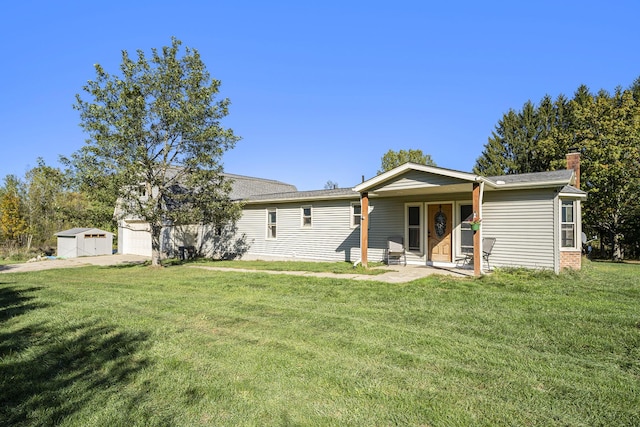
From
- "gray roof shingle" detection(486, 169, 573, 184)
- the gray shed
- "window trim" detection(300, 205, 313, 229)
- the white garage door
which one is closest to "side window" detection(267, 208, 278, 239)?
"window trim" detection(300, 205, 313, 229)

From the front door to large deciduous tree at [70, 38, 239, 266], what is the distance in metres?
7.87

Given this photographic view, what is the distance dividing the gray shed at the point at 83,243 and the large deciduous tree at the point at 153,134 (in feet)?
32.9

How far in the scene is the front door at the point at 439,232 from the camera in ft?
39.0

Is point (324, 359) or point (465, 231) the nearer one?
point (324, 359)

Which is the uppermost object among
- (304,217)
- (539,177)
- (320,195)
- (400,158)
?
(400,158)

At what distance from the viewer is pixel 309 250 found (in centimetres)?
1504

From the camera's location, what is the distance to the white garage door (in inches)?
814

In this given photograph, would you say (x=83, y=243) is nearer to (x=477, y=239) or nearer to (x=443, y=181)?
(x=443, y=181)

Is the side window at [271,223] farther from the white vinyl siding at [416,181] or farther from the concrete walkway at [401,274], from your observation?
the white vinyl siding at [416,181]

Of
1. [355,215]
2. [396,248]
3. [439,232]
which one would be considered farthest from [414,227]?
[355,215]

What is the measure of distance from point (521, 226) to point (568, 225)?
2271 mm

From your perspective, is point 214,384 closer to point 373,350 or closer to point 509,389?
point 373,350

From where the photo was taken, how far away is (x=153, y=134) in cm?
1314

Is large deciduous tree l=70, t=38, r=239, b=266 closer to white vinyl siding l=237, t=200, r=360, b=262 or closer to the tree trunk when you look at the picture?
the tree trunk
